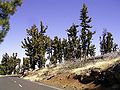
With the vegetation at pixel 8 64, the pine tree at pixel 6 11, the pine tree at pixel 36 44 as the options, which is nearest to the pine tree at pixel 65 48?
the pine tree at pixel 36 44

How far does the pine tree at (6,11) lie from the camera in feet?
74.0

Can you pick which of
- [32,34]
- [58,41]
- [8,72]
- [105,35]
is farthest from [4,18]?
[8,72]

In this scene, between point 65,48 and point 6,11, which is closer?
point 6,11

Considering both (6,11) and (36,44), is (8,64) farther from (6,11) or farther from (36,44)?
(6,11)

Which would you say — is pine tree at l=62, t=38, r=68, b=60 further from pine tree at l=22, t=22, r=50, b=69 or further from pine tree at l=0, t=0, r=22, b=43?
pine tree at l=0, t=0, r=22, b=43

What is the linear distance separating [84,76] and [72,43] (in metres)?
46.9

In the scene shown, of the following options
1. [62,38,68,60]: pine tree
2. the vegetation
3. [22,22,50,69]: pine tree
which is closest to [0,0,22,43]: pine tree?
[22,22,50,69]: pine tree

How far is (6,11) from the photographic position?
22797 millimetres

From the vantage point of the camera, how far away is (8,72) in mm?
125125

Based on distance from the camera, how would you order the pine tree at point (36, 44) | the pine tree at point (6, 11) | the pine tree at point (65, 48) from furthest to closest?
1. the pine tree at point (65, 48)
2. the pine tree at point (36, 44)
3. the pine tree at point (6, 11)

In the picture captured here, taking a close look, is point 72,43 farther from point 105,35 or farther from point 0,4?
point 0,4

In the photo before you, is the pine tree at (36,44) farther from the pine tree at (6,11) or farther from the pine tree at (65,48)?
the pine tree at (6,11)

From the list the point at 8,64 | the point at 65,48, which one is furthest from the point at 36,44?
the point at 8,64

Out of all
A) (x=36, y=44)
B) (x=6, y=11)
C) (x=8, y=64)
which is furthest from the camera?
(x=8, y=64)
